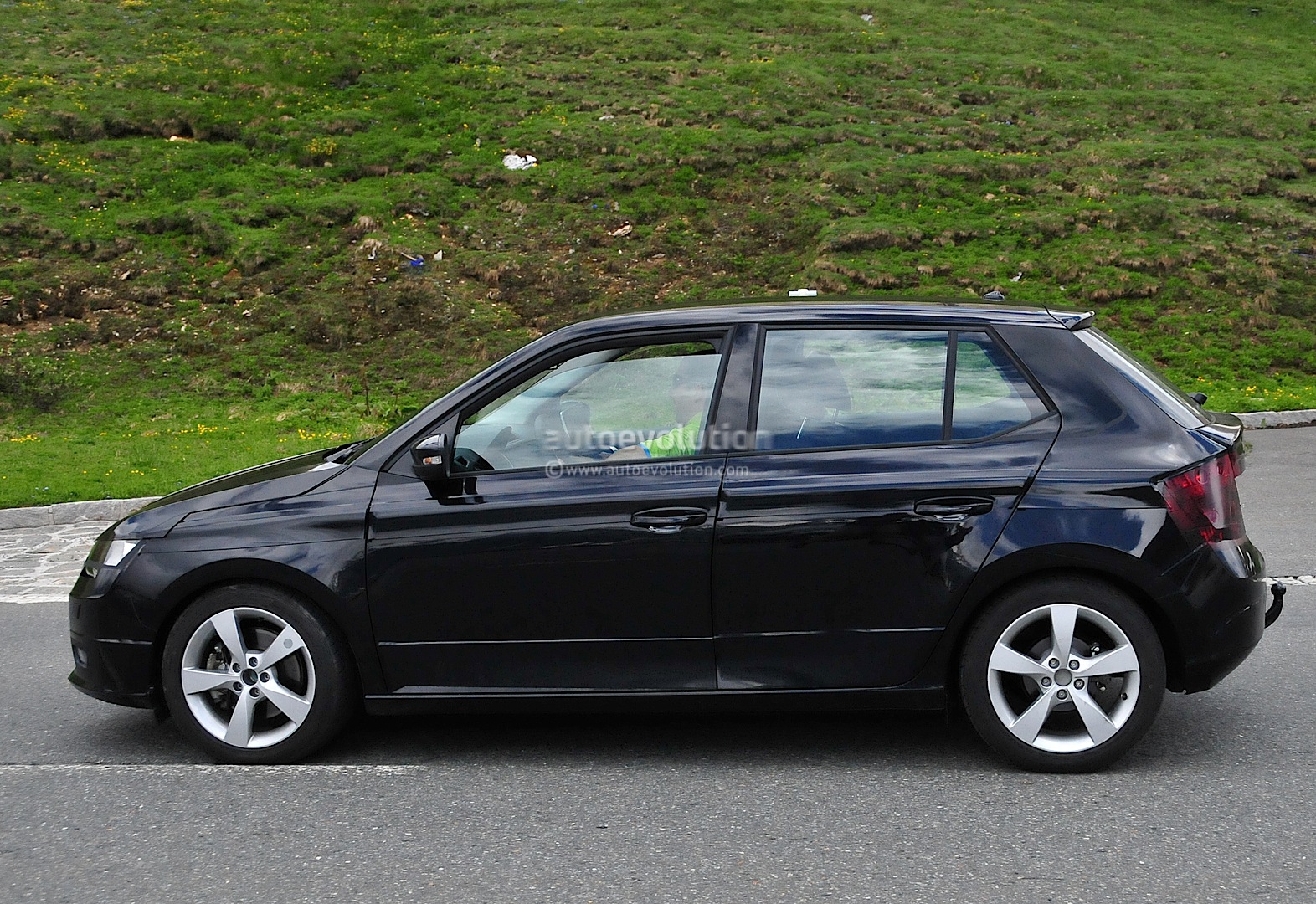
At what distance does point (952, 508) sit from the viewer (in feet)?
14.3

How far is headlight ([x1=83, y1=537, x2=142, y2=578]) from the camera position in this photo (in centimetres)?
473

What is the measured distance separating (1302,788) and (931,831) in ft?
4.51

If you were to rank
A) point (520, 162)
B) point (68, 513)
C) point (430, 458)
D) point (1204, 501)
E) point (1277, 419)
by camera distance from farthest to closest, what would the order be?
point (520, 162), point (1277, 419), point (68, 513), point (430, 458), point (1204, 501)

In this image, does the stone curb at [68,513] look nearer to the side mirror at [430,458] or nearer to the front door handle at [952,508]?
the side mirror at [430,458]

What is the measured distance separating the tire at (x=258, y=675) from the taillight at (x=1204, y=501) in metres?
3.03

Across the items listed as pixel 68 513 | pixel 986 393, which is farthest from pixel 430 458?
pixel 68 513

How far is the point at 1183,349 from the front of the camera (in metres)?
19.8

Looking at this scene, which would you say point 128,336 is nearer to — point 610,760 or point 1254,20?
point 610,760

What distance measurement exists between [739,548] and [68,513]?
8.39m

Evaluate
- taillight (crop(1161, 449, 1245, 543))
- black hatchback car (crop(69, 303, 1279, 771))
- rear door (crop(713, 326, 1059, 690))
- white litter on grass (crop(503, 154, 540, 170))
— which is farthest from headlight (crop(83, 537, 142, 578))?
white litter on grass (crop(503, 154, 540, 170))

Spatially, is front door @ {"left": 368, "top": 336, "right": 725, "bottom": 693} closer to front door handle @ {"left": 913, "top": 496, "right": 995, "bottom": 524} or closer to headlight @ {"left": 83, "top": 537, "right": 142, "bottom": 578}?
front door handle @ {"left": 913, "top": 496, "right": 995, "bottom": 524}

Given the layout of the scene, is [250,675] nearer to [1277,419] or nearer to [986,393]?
[986,393]

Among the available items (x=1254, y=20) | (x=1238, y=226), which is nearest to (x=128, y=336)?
(x=1238, y=226)

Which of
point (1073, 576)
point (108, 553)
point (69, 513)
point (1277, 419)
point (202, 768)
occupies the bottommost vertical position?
point (1277, 419)
